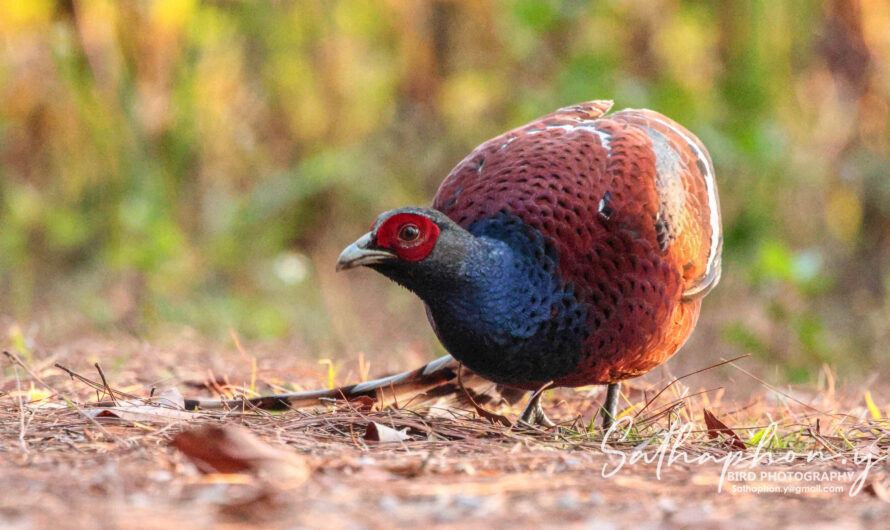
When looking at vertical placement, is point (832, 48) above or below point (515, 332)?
above

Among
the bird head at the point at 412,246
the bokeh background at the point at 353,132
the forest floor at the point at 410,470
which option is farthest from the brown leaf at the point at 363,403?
the bokeh background at the point at 353,132

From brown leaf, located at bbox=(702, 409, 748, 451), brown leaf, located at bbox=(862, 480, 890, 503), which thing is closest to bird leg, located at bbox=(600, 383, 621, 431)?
brown leaf, located at bbox=(702, 409, 748, 451)

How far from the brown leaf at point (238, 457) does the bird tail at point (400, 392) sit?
2.73 feet

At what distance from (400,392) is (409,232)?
73cm

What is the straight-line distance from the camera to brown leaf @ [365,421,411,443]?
2760mm

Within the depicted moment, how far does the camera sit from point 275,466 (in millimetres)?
2156

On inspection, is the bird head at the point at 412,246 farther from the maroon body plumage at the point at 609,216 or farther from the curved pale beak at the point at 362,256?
the maroon body plumage at the point at 609,216

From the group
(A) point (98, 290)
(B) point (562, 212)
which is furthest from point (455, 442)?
(A) point (98, 290)

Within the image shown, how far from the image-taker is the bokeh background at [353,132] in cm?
702

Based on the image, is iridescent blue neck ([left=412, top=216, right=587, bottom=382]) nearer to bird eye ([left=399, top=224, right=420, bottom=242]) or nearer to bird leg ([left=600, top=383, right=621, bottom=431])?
bird eye ([left=399, top=224, right=420, bottom=242])

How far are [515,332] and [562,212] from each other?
42 centimetres

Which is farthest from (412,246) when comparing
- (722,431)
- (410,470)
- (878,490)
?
(878,490)

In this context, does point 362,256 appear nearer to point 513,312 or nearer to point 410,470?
point 513,312

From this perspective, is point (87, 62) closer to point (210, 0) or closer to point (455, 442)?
point (210, 0)
